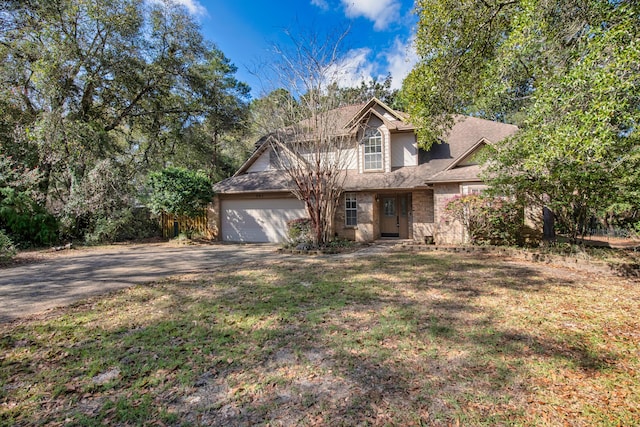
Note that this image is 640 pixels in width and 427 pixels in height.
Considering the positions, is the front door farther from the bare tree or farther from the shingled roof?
the bare tree

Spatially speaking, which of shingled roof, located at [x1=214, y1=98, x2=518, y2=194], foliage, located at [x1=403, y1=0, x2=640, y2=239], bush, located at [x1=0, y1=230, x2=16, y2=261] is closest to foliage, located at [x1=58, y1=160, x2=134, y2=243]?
bush, located at [x1=0, y1=230, x2=16, y2=261]

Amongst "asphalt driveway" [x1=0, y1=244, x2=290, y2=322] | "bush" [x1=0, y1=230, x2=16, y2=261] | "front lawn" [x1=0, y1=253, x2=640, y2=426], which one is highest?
"bush" [x1=0, y1=230, x2=16, y2=261]

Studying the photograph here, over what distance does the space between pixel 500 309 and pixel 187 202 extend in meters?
13.6

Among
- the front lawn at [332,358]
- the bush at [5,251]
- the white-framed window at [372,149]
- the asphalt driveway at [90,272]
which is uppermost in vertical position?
the white-framed window at [372,149]

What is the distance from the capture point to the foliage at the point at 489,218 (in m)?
11.0

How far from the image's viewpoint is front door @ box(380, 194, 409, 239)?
1490 centimetres

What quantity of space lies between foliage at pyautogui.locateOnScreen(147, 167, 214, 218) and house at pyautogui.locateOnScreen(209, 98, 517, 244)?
1361 millimetres

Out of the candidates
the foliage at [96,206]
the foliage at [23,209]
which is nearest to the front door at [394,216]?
the foliage at [96,206]

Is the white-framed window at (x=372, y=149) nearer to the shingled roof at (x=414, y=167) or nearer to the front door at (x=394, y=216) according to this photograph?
the shingled roof at (x=414, y=167)


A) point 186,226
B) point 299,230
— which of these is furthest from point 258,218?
point 186,226

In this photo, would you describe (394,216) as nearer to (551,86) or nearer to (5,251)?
(551,86)

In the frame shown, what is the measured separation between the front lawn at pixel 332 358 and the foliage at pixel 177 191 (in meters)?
8.66

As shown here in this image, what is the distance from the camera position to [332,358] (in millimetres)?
3654

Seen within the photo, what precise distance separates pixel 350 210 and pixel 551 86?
957 centimetres
